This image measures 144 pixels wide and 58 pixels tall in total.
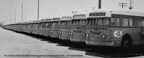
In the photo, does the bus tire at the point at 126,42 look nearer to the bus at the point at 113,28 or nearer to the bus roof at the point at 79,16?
the bus at the point at 113,28

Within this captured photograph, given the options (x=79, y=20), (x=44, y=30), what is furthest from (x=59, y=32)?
(x=44, y=30)

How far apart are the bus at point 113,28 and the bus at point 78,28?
214 centimetres

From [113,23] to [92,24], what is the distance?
122 centimetres

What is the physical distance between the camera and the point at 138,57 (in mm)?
13391

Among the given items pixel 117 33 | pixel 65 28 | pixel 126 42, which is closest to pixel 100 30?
pixel 117 33

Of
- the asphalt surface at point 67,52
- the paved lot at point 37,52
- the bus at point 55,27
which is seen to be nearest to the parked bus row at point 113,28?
the asphalt surface at point 67,52

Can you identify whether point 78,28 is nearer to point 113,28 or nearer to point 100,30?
point 100,30

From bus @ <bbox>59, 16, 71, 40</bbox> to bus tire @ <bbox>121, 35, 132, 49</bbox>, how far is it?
6355 mm

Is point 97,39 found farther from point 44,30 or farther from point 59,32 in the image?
point 44,30

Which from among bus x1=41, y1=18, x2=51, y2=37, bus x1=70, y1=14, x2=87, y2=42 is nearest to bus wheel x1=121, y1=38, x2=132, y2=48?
bus x1=70, y1=14, x2=87, y2=42

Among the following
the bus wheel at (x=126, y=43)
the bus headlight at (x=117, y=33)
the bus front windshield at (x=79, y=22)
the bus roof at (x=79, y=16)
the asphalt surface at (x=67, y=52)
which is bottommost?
the asphalt surface at (x=67, y=52)

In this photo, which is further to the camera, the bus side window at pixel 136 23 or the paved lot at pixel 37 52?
the bus side window at pixel 136 23

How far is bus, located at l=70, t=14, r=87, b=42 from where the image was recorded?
1672 centimetres

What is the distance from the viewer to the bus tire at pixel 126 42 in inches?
553
